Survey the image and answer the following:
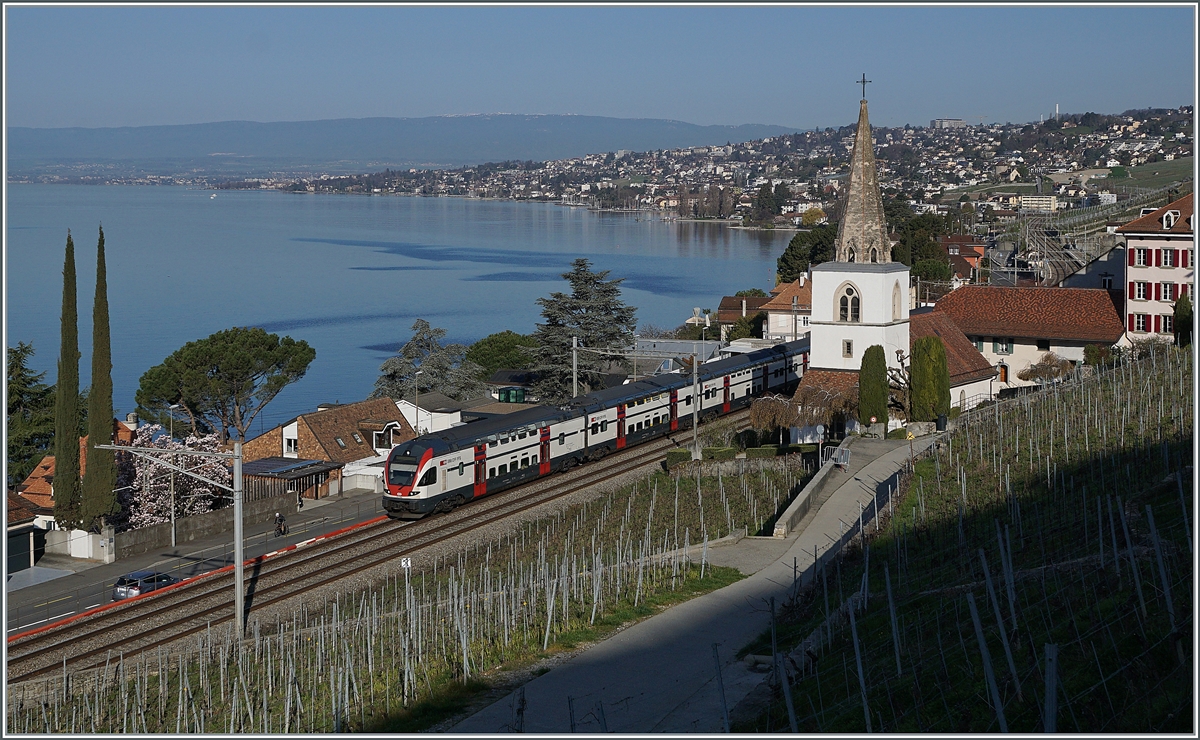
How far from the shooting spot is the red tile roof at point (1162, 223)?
2203 inches

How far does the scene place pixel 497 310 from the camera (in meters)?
130

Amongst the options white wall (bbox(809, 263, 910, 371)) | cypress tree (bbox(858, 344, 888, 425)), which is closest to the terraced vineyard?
cypress tree (bbox(858, 344, 888, 425))

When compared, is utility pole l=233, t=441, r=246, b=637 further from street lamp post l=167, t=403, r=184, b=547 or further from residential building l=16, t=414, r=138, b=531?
residential building l=16, t=414, r=138, b=531

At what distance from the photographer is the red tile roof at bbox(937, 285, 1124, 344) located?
191ft

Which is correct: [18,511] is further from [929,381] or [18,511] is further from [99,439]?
[929,381]

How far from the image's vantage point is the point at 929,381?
4434 cm

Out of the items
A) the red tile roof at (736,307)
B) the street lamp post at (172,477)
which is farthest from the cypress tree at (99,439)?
the red tile roof at (736,307)

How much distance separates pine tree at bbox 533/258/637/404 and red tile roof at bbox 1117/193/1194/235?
23.3 metres

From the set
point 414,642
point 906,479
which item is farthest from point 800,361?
point 414,642

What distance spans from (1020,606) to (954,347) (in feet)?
118

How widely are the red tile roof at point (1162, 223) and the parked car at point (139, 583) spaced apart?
1711 inches

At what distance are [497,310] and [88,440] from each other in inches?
3722

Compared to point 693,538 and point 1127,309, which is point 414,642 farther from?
point 1127,309

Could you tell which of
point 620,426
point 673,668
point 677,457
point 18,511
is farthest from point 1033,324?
point 18,511
